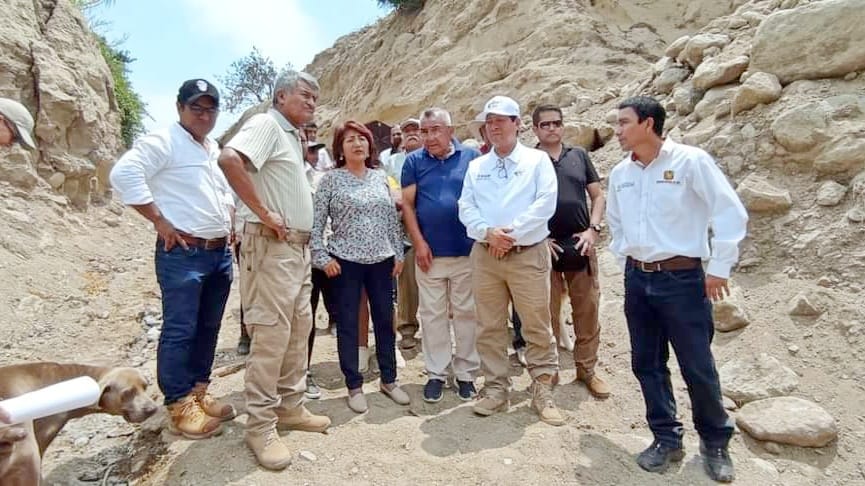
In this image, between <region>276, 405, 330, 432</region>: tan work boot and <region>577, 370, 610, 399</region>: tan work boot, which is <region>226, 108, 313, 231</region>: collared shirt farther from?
<region>577, 370, 610, 399</region>: tan work boot

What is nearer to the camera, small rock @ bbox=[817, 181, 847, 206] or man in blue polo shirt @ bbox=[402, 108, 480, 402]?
man in blue polo shirt @ bbox=[402, 108, 480, 402]

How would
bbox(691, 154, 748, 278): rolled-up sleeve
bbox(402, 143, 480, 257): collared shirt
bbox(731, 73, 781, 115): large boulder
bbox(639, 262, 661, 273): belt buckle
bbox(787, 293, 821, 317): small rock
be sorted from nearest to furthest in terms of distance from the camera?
bbox(691, 154, 748, 278): rolled-up sleeve, bbox(639, 262, 661, 273): belt buckle, bbox(402, 143, 480, 257): collared shirt, bbox(787, 293, 821, 317): small rock, bbox(731, 73, 781, 115): large boulder

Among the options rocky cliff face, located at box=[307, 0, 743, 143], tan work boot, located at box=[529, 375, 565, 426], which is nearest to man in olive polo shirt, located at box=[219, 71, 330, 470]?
tan work boot, located at box=[529, 375, 565, 426]

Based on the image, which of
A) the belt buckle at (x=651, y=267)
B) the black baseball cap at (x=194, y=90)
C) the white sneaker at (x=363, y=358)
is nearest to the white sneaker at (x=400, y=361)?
the white sneaker at (x=363, y=358)

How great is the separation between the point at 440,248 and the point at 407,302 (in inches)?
51.3

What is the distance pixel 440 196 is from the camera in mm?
3740

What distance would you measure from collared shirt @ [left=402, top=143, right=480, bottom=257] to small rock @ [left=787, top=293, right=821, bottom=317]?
234 centimetres

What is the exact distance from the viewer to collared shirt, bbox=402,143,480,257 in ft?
12.2

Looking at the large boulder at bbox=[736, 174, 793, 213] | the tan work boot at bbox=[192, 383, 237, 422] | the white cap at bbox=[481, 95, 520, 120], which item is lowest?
the tan work boot at bbox=[192, 383, 237, 422]

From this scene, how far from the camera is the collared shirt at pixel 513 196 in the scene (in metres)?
3.33

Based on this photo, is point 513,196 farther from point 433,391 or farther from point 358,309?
point 433,391

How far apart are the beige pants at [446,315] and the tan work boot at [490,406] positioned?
0.30 m

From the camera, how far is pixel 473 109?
9.99 m

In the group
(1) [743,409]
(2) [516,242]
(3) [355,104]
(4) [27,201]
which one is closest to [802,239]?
(1) [743,409]
